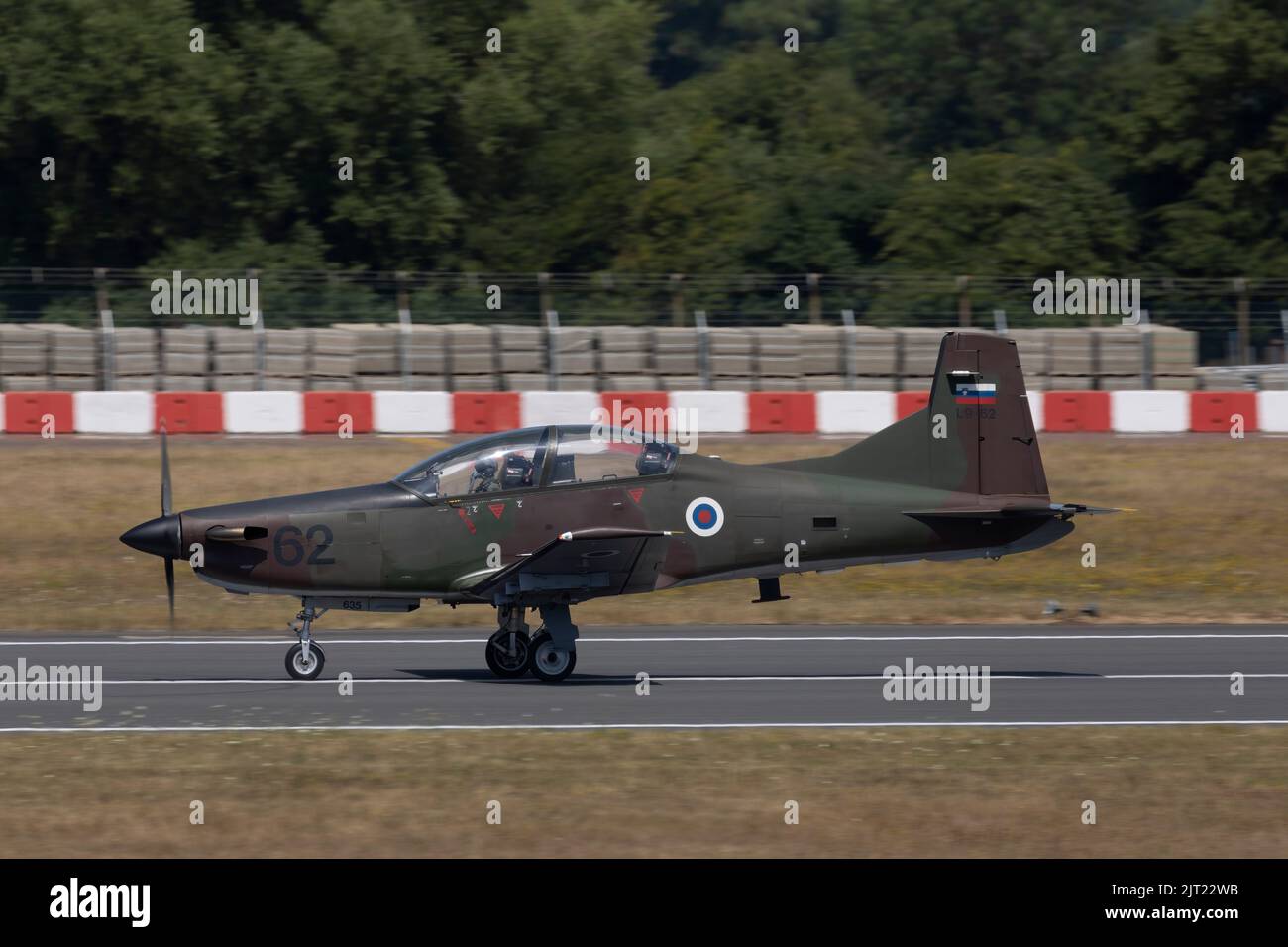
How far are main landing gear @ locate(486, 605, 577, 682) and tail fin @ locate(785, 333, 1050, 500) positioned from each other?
2804mm

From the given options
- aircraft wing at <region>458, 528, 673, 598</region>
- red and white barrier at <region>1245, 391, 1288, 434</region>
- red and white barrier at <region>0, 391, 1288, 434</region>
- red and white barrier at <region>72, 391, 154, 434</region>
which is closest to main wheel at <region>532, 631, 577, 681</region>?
aircraft wing at <region>458, 528, 673, 598</region>

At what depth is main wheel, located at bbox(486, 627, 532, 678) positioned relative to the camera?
16.2 m

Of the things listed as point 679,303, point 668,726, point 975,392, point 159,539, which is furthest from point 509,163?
point 668,726

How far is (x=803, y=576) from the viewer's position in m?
23.3

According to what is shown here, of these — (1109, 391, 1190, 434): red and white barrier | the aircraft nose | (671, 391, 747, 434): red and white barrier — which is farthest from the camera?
(1109, 391, 1190, 434): red and white barrier

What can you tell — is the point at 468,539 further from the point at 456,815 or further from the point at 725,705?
the point at 456,815

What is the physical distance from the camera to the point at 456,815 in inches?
431

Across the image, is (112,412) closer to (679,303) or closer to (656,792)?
(679,303)

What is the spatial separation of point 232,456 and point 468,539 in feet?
40.5

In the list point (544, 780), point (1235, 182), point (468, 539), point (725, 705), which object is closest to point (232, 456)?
point (468, 539)

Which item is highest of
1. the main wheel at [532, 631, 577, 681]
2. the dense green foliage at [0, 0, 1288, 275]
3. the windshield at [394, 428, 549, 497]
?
the dense green foliage at [0, 0, 1288, 275]

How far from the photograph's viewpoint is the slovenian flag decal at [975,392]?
16.3 m

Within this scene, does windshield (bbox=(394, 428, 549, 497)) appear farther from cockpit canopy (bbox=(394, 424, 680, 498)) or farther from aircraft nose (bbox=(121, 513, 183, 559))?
aircraft nose (bbox=(121, 513, 183, 559))

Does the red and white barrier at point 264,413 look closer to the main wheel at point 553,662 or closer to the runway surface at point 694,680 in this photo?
the runway surface at point 694,680
